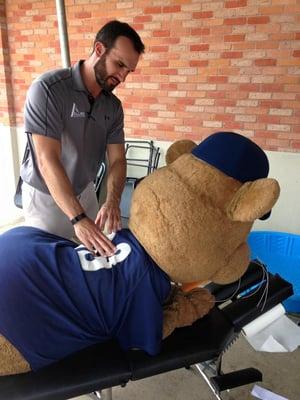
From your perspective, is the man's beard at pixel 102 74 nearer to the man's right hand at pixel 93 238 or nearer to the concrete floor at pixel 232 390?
the man's right hand at pixel 93 238

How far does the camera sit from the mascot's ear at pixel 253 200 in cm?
90

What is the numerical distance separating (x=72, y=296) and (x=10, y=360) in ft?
0.79

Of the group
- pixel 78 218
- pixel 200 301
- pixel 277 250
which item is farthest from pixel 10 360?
pixel 277 250

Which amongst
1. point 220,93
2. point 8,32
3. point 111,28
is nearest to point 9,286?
point 111,28

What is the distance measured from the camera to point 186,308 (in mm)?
1212

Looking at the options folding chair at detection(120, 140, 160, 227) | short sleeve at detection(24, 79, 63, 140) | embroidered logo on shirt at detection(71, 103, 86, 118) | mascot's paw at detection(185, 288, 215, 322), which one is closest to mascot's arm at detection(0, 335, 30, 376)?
mascot's paw at detection(185, 288, 215, 322)

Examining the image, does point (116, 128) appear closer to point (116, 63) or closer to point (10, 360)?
point (116, 63)

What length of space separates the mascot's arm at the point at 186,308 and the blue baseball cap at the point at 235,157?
411mm

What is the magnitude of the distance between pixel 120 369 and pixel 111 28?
47.6 inches

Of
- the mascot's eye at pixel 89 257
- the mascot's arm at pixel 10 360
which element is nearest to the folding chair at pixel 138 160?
the mascot's eye at pixel 89 257

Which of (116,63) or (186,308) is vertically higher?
(116,63)

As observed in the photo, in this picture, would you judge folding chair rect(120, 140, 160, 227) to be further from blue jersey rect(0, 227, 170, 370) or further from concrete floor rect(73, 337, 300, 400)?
blue jersey rect(0, 227, 170, 370)

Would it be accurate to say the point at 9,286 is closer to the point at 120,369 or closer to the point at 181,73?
the point at 120,369

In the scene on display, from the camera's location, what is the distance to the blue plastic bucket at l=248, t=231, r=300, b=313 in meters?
2.43
